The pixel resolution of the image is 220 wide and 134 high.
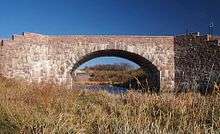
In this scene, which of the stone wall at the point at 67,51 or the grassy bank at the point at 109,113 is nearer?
the grassy bank at the point at 109,113

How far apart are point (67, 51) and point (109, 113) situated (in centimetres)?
2785

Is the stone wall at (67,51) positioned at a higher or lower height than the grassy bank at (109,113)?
higher

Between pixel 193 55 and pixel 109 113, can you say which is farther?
pixel 193 55

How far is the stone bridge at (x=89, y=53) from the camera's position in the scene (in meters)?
37.1

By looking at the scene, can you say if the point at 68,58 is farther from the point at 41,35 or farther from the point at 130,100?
the point at 130,100

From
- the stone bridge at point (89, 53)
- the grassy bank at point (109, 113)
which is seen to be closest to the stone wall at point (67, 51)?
the stone bridge at point (89, 53)

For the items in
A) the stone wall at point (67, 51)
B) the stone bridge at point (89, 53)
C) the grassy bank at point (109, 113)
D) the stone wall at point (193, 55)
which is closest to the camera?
the grassy bank at point (109, 113)

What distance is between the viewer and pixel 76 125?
935cm

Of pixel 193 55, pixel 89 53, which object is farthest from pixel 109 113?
pixel 89 53

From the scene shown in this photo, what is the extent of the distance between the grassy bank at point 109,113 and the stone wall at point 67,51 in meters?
24.0

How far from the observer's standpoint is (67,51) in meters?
38.9

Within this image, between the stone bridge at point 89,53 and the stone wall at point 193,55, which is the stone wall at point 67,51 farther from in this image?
the stone wall at point 193,55

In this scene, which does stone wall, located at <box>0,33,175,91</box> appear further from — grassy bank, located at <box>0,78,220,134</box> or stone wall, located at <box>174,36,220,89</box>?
Answer: grassy bank, located at <box>0,78,220,134</box>

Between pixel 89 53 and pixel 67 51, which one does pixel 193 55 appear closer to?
pixel 89 53
